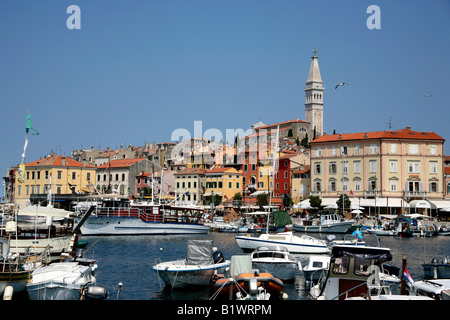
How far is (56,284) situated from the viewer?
18.3 m

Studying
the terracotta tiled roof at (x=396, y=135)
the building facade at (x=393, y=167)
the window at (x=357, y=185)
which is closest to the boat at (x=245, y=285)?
the building facade at (x=393, y=167)

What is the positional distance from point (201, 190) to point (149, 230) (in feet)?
114

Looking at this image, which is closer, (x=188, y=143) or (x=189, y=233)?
(x=189, y=233)

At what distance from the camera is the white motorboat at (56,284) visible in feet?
58.9

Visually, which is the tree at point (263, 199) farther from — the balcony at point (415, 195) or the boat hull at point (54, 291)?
the boat hull at point (54, 291)

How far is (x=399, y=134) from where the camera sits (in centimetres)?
7369

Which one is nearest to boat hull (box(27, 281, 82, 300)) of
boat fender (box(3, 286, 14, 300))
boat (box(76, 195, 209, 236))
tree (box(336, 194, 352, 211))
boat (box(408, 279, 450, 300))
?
boat fender (box(3, 286, 14, 300))

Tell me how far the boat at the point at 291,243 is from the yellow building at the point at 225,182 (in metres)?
51.8

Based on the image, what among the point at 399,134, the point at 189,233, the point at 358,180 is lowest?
the point at 189,233

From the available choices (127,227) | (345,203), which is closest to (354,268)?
(127,227)

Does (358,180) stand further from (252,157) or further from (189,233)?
(189,233)

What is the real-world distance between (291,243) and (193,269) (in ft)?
43.8

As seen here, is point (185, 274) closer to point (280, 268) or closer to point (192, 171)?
point (280, 268)
